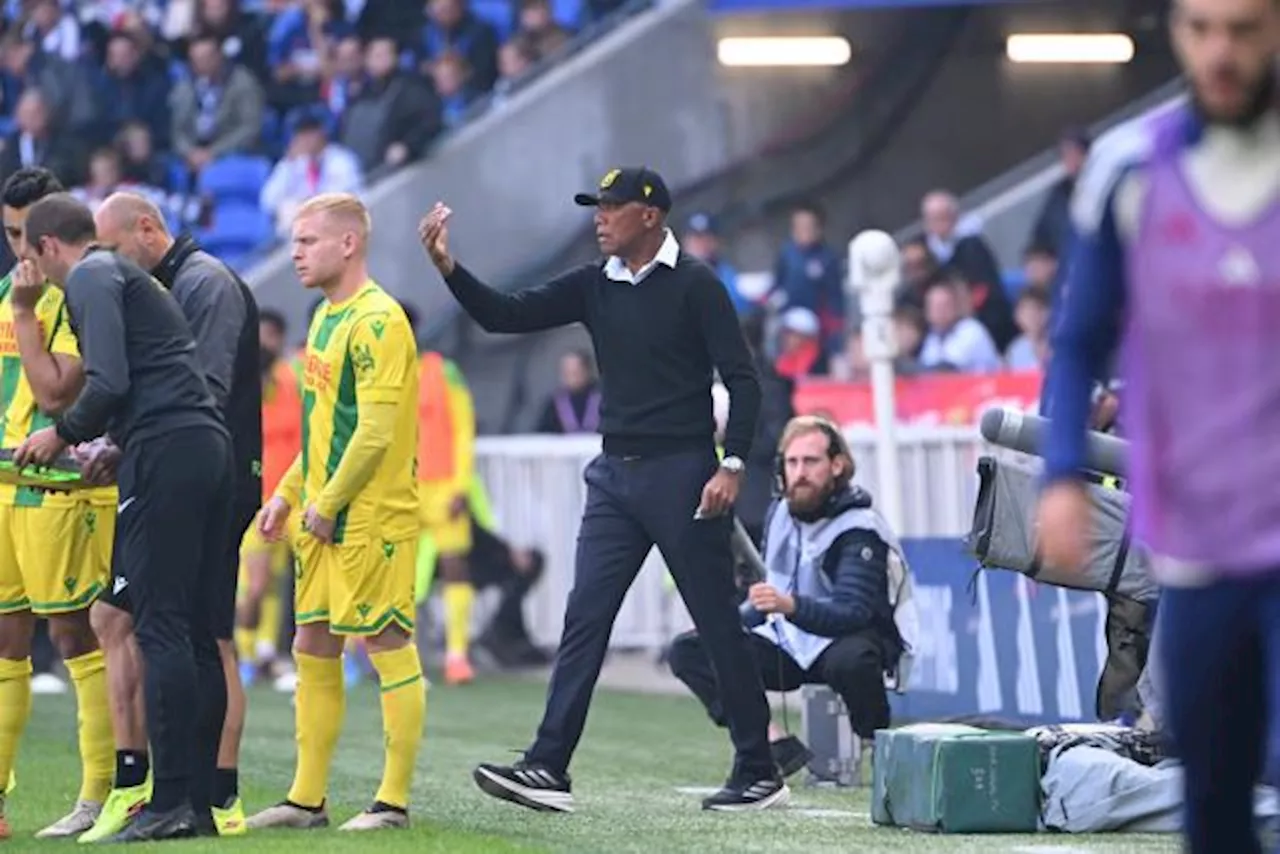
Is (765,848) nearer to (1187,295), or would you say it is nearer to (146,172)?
(1187,295)

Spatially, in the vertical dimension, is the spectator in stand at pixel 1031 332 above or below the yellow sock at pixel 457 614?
above

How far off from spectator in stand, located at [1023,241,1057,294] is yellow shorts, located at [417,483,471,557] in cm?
378

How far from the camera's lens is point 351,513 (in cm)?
1018

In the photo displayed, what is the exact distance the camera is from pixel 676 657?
1234 centimetres

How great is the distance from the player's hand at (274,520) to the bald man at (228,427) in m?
0.08

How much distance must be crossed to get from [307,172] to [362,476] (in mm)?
14059

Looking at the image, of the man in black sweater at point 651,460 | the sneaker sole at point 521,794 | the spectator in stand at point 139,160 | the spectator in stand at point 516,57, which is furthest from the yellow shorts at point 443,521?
the sneaker sole at point 521,794

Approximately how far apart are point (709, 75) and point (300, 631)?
44.7ft

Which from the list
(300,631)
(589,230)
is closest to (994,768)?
(300,631)

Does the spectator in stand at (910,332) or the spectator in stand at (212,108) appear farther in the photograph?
the spectator in stand at (212,108)

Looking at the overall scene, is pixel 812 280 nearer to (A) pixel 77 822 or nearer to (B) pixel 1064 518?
(A) pixel 77 822

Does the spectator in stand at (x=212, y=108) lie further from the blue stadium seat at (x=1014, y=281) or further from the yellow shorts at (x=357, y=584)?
the yellow shorts at (x=357, y=584)

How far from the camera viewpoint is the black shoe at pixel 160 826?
962 cm

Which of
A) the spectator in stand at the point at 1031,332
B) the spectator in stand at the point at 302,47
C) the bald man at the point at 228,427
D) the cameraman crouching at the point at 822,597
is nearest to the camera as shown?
the bald man at the point at 228,427
